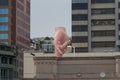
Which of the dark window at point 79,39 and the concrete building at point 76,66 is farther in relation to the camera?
the dark window at point 79,39

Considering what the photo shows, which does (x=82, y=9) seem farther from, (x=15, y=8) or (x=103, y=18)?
(x=15, y=8)

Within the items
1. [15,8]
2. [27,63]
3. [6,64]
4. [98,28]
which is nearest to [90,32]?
[98,28]

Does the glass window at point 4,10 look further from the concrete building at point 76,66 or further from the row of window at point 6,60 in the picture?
the concrete building at point 76,66

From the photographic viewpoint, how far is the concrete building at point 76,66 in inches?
2080

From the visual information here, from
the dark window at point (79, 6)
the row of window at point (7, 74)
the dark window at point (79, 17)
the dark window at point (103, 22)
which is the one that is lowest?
the row of window at point (7, 74)

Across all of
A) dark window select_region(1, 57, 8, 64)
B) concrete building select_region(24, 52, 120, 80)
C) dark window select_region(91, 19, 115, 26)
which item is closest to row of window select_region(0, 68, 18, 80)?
dark window select_region(1, 57, 8, 64)

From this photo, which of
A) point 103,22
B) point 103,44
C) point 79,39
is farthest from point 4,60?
point 103,22

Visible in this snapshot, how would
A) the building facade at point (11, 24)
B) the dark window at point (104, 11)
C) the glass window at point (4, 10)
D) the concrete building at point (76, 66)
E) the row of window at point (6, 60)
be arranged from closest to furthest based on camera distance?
the concrete building at point (76, 66)
the dark window at point (104, 11)
the row of window at point (6, 60)
the building facade at point (11, 24)
the glass window at point (4, 10)

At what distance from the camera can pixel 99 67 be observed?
176 ft

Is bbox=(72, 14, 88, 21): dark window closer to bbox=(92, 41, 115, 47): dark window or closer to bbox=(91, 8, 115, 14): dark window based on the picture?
bbox=(91, 8, 115, 14): dark window

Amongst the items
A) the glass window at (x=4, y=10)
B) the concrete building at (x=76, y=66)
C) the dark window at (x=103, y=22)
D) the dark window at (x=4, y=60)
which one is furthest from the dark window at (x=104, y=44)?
the concrete building at (x=76, y=66)

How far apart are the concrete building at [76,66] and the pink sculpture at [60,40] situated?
0.80 meters

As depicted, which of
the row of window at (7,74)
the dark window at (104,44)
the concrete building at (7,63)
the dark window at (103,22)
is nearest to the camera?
the dark window at (104,44)

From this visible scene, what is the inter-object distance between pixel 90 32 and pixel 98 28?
1.58m
